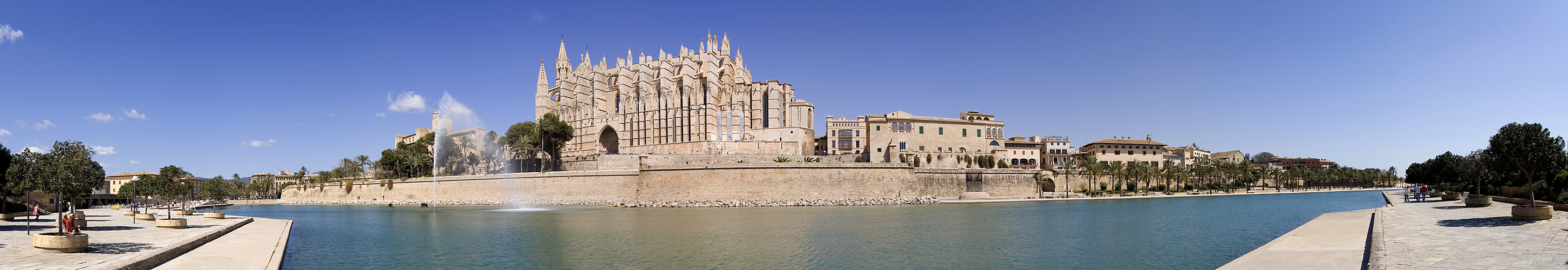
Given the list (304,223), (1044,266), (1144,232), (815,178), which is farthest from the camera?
(815,178)

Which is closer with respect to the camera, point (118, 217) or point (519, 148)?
point (118, 217)

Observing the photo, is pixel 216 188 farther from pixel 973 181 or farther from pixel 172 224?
pixel 973 181

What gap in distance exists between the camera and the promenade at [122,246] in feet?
41.0

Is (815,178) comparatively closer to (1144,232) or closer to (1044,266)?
(1144,232)

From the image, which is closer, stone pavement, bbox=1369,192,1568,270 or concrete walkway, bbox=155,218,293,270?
stone pavement, bbox=1369,192,1568,270

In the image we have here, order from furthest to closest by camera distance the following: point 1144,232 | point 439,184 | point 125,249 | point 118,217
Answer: point 439,184 → point 118,217 → point 1144,232 → point 125,249

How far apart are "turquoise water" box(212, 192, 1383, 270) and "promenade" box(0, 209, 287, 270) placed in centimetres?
184

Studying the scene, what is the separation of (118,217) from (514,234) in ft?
61.8

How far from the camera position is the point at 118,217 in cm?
3075

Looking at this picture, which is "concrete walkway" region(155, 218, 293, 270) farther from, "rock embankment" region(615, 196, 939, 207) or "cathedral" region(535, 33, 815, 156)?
"cathedral" region(535, 33, 815, 156)

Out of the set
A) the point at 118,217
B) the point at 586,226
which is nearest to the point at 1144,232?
the point at 586,226

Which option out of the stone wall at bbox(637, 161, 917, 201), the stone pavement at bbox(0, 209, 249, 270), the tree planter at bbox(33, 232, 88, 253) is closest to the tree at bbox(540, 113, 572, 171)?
the stone wall at bbox(637, 161, 917, 201)

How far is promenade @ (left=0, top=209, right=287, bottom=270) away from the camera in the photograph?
12.5m

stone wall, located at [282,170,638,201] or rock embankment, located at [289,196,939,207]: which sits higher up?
stone wall, located at [282,170,638,201]
